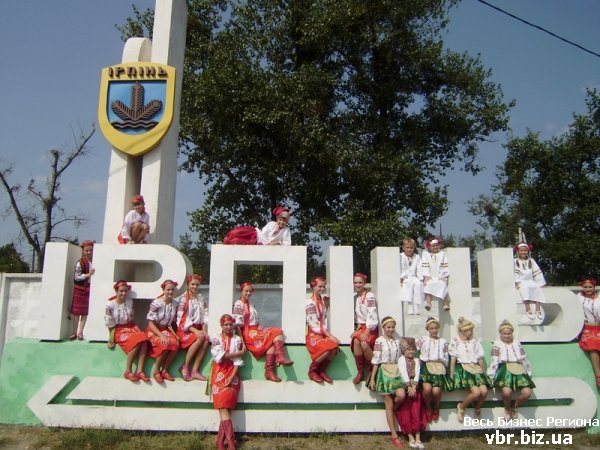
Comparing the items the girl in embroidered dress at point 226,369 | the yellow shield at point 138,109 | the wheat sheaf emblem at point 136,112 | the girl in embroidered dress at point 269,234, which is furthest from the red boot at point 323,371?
the wheat sheaf emblem at point 136,112

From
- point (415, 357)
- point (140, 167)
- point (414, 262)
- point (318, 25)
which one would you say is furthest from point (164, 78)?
point (318, 25)

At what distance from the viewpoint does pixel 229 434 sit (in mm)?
5691

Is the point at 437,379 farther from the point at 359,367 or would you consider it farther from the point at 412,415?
the point at 359,367

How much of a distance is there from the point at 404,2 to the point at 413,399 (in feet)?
36.7

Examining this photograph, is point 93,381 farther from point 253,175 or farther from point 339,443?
point 253,175

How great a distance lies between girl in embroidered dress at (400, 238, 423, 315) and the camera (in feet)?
22.5

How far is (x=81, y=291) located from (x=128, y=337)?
1.11m

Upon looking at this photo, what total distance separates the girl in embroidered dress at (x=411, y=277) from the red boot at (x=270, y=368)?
6.15 feet

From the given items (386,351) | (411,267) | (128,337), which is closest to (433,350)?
(386,351)

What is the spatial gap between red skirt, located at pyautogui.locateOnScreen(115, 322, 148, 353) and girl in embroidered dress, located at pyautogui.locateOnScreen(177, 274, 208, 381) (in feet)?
1.53

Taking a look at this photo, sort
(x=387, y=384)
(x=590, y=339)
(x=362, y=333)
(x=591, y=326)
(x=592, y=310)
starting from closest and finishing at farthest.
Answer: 1. (x=387, y=384)
2. (x=362, y=333)
3. (x=590, y=339)
4. (x=591, y=326)
5. (x=592, y=310)

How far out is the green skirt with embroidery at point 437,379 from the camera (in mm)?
6070

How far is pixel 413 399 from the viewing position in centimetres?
612

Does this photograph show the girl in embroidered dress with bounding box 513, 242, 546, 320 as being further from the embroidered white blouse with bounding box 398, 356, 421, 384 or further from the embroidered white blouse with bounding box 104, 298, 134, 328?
the embroidered white blouse with bounding box 104, 298, 134, 328
